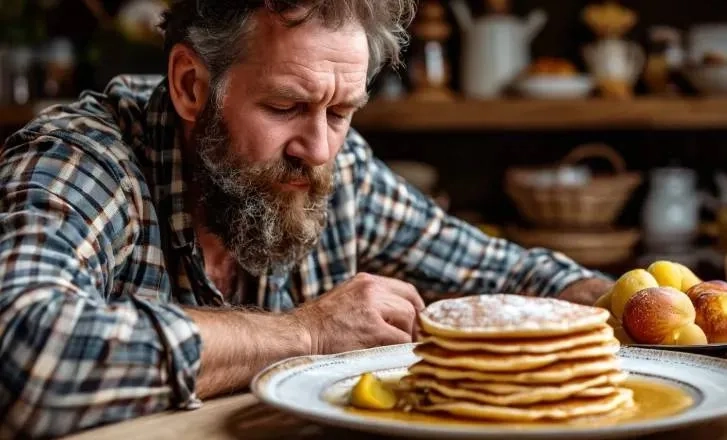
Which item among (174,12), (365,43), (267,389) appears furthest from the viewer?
(174,12)

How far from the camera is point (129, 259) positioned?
1.62m

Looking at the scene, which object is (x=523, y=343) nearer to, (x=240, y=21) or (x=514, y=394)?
(x=514, y=394)

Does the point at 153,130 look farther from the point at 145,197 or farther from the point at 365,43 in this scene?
the point at 365,43

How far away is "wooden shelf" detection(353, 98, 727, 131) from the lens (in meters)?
3.36

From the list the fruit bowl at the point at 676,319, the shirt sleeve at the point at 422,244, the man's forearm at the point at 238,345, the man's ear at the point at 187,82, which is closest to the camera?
the man's forearm at the point at 238,345

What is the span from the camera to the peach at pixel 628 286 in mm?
1485

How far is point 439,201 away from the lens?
3434 millimetres

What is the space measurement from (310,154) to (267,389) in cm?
55

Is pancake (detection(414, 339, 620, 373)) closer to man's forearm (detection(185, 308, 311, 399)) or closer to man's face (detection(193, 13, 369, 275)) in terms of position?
man's forearm (detection(185, 308, 311, 399))

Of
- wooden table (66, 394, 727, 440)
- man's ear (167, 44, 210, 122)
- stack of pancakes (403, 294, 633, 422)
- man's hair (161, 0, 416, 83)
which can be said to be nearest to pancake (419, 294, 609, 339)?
stack of pancakes (403, 294, 633, 422)

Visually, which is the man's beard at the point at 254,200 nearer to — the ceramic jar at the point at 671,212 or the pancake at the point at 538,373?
the pancake at the point at 538,373

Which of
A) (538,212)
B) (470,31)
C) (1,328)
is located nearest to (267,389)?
(1,328)

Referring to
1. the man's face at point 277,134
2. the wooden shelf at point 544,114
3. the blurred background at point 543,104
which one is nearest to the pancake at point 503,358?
the man's face at point 277,134

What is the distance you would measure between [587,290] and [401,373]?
2.26 ft
